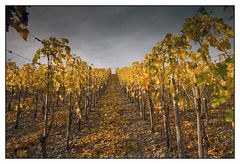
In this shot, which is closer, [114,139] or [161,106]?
[161,106]

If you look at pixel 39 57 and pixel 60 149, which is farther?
pixel 60 149

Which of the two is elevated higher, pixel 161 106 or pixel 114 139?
pixel 161 106

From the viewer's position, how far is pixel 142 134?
8.88 m

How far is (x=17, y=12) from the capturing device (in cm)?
246

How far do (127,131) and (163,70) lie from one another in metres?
4.25

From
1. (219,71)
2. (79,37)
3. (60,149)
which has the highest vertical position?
(79,37)

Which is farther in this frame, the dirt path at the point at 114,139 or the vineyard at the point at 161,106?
the dirt path at the point at 114,139

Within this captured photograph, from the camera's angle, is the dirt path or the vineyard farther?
the dirt path
